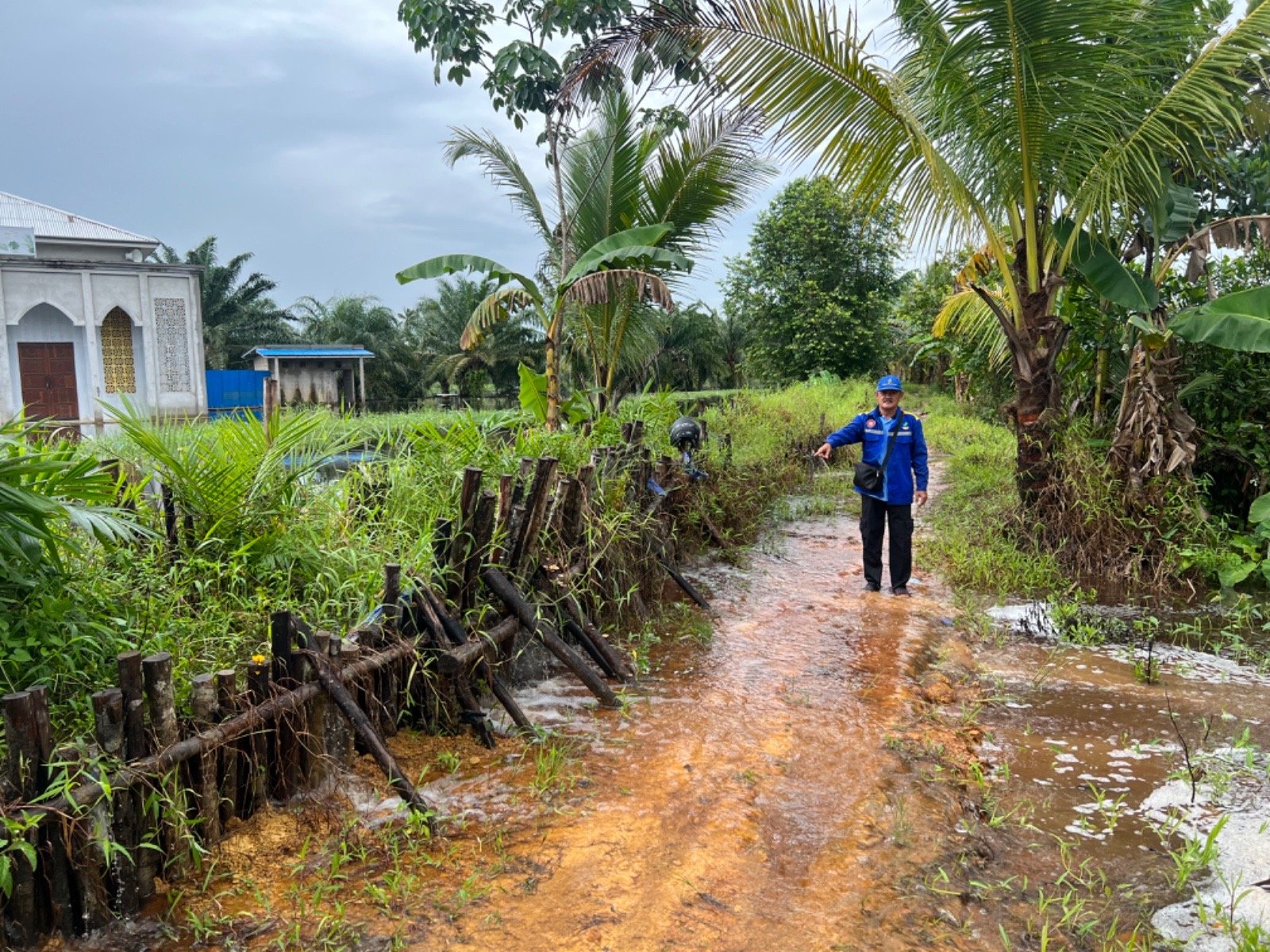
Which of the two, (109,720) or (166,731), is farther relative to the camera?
(166,731)

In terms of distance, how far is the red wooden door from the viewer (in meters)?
17.0

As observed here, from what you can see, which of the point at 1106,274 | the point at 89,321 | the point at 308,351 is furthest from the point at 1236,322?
the point at 308,351

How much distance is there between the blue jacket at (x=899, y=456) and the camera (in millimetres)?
6391

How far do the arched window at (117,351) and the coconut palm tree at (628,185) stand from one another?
12108 mm

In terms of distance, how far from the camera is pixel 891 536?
6629mm

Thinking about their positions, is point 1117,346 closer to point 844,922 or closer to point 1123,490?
point 1123,490

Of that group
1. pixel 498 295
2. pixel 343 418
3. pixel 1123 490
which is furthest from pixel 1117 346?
pixel 343 418

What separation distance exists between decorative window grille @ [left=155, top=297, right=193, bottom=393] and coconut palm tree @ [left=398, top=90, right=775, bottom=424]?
459 inches

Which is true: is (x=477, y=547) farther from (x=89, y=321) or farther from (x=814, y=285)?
(x=814, y=285)

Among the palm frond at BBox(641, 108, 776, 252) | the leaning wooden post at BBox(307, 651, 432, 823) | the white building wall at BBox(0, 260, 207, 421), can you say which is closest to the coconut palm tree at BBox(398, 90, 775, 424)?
the palm frond at BBox(641, 108, 776, 252)

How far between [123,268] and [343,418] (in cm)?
1515

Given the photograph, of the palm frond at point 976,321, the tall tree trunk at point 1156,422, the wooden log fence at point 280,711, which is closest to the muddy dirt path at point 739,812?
the wooden log fence at point 280,711

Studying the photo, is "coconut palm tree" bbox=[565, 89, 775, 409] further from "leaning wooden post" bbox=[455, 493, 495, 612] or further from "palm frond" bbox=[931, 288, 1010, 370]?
"leaning wooden post" bbox=[455, 493, 495, 612]

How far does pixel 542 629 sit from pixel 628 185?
270 inches
